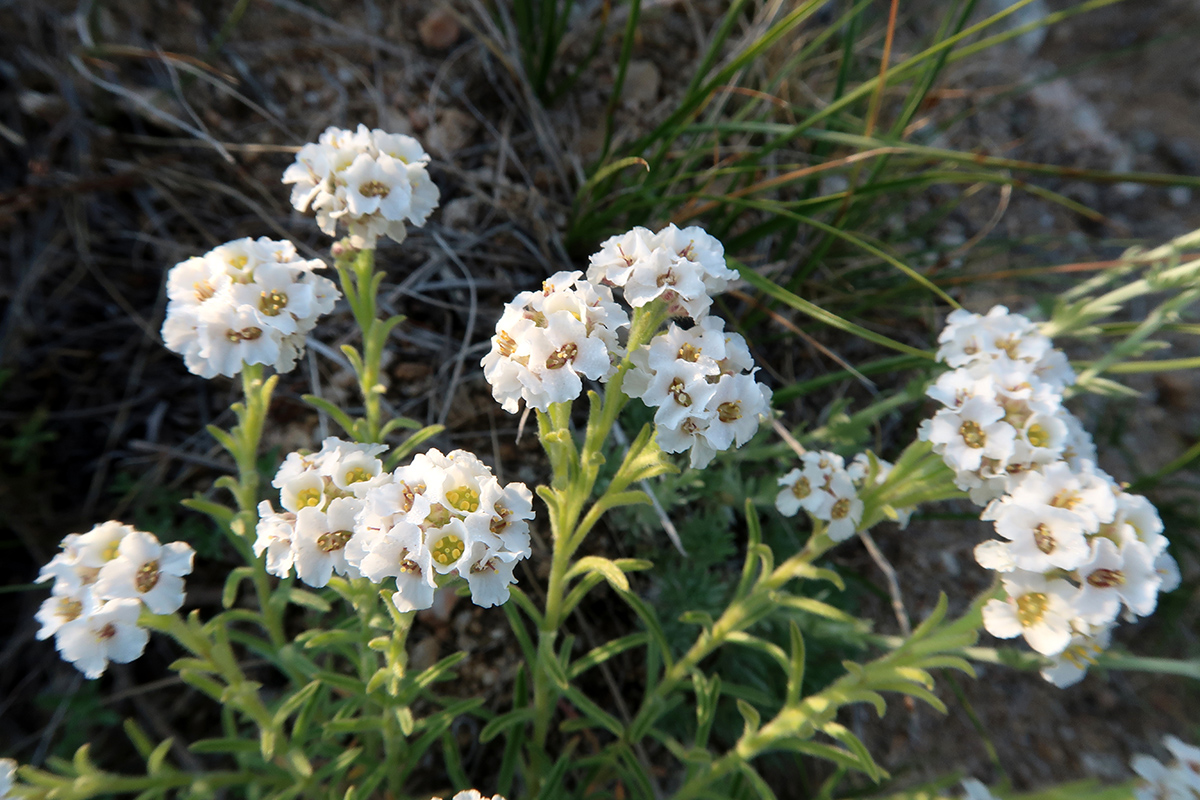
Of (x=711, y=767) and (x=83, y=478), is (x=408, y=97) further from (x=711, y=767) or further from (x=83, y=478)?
(x=711, y=767)

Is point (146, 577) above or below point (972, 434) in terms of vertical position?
below

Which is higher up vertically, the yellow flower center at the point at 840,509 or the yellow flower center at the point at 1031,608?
the yellow flower center at the point at 1031,608

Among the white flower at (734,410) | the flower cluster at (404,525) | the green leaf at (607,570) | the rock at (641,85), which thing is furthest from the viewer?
the rock at (641,85)

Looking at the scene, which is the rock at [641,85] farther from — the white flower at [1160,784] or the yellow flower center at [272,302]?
the white flower at [1160,784]

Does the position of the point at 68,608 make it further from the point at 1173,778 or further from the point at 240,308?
the point at 1173,778

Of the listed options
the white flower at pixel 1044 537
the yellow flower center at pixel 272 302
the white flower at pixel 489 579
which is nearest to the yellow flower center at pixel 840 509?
the white flower at pixel 1044 537

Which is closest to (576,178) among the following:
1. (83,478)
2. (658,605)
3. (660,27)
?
(660,27)

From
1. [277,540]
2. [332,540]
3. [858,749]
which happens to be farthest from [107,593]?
[858,749]
